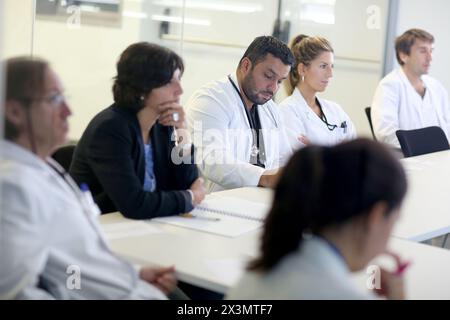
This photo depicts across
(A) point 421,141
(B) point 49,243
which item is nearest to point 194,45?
(A) point 421,141

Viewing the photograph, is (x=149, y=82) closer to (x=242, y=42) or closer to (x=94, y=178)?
(x=94, y=178)

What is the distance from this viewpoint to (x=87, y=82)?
4.38 m

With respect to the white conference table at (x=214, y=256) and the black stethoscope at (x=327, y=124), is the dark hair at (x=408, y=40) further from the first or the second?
the white conference table at (x=214, y=256)

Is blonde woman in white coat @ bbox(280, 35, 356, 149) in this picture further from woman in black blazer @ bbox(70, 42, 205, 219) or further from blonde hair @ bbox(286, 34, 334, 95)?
woman in black blazer @ bbox(70, 42, 205, 219)

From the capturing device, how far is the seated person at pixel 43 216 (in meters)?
1.51

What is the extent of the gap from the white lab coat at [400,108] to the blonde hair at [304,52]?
4.38 feet

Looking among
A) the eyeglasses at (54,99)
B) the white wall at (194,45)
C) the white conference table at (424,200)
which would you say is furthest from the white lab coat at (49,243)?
the white wall at (194,45)

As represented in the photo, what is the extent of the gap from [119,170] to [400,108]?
3368 millimetres

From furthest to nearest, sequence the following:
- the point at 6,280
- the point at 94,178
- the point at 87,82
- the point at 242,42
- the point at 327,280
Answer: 1. the point at 242,42
2. the point at 87,82
3. the point at 94,178
4. the point at 6,280
5. the point at 327,280

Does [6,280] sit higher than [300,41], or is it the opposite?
[300,41]

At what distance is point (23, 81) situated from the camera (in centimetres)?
159
